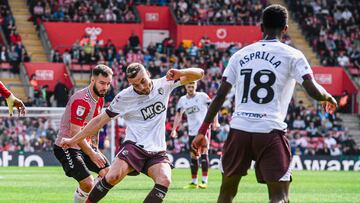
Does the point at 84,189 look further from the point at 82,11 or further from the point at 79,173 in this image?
the point at 82,11

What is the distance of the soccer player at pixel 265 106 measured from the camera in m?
9.18

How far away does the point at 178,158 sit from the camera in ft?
120

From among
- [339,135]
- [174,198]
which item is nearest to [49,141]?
[339,135]

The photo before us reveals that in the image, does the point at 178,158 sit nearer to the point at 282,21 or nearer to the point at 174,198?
the point at 174,198

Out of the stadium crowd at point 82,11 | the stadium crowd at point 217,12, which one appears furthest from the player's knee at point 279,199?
the stadium crowd at point 217,12

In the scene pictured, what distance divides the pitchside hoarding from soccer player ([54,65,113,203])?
21.0 m

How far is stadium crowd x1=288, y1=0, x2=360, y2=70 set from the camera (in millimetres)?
49062

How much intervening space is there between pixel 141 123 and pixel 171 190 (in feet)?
29.2

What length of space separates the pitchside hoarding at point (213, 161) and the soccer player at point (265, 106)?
81.5 ft

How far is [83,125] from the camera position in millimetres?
13016

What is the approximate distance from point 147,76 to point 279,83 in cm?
303

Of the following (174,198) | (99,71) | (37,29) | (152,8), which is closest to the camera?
(99,71)

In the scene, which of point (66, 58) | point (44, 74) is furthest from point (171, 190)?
point (66, 58)

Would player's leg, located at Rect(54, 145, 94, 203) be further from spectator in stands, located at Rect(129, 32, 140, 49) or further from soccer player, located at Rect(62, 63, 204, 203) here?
spectator in stands, located at Rect(129, 32, 140, 49)
